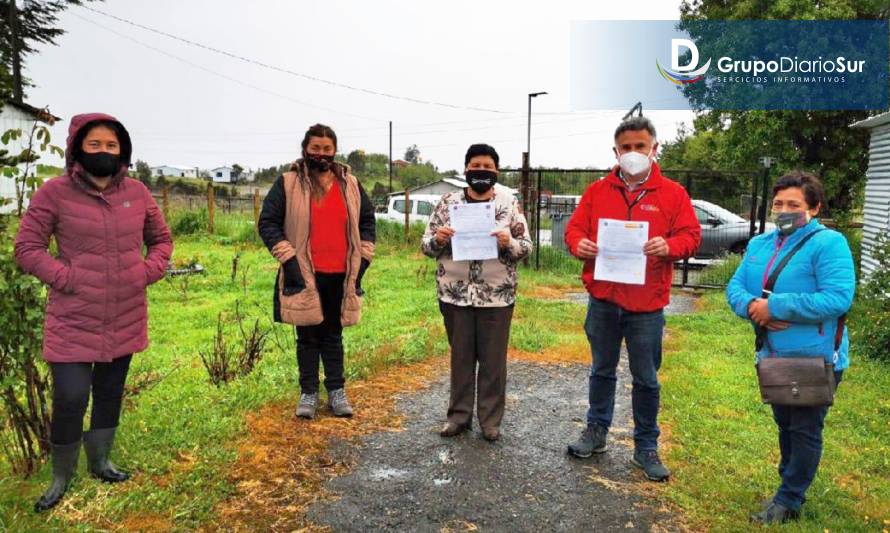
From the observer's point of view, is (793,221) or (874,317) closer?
(793,221)

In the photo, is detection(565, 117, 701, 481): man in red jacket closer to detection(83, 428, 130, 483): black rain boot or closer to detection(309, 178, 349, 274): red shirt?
detection(309, 178, 349, 274): red shirt

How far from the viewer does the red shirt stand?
4062mm

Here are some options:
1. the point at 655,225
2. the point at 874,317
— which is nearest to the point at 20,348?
the point at 655,225

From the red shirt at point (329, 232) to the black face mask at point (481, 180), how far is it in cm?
85

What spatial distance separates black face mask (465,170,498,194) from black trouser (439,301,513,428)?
76 cm

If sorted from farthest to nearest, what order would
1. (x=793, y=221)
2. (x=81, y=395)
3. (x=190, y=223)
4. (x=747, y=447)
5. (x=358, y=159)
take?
1. (x=358, y=159)
2. (x=190, y=223)
3. (x=747, y=447)
4. (x=81, y=395)
5. (x=793, y=221)

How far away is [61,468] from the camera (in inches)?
124

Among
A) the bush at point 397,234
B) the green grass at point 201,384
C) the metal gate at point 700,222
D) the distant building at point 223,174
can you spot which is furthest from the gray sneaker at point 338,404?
the distant building at point 223,174

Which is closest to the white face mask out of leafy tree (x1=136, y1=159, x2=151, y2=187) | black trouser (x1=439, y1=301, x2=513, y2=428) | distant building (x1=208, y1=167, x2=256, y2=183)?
black trouser (x1=439, y1=301, x2=513, y2=428)

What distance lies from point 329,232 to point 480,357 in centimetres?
127

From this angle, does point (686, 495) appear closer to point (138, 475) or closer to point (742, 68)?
point (138, 475)

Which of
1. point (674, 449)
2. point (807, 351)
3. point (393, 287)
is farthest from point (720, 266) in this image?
point (807, 351)

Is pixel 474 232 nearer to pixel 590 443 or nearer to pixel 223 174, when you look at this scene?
pixel 590 443

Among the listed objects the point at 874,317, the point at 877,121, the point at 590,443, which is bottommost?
the point at 590,443
